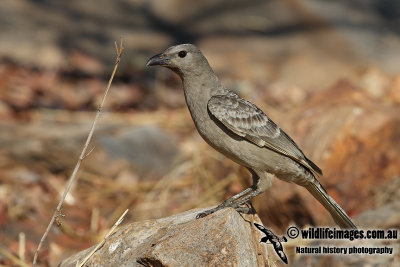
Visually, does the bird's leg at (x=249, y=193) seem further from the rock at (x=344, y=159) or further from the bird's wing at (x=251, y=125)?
the rock at (x=344, y=159)

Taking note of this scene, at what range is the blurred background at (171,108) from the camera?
5992 millimetres

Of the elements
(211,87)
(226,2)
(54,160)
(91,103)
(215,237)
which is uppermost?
(226,2)

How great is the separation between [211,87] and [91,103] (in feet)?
17.4

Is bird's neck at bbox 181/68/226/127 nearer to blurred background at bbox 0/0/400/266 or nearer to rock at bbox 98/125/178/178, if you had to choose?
blurred background at bbox 0/0/400/266

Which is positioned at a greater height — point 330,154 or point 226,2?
point 226,2

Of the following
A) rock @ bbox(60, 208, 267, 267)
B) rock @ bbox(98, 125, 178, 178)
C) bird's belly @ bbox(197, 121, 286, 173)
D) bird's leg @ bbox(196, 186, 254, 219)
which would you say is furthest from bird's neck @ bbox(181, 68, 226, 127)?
rock @ bbox(98, 125, 178, 178)

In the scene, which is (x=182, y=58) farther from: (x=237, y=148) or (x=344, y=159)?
(x=344, y=159)

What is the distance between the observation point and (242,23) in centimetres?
1120

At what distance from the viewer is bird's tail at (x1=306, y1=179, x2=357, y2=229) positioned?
4.68m

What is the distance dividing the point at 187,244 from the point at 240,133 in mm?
1196

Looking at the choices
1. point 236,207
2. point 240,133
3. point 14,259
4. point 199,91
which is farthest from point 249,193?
point 14,259

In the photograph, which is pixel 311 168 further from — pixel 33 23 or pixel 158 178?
pixel 33 23

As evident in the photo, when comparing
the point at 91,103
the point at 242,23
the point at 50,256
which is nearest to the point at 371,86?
the point at 242,23

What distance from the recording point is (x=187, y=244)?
3.64 meters
